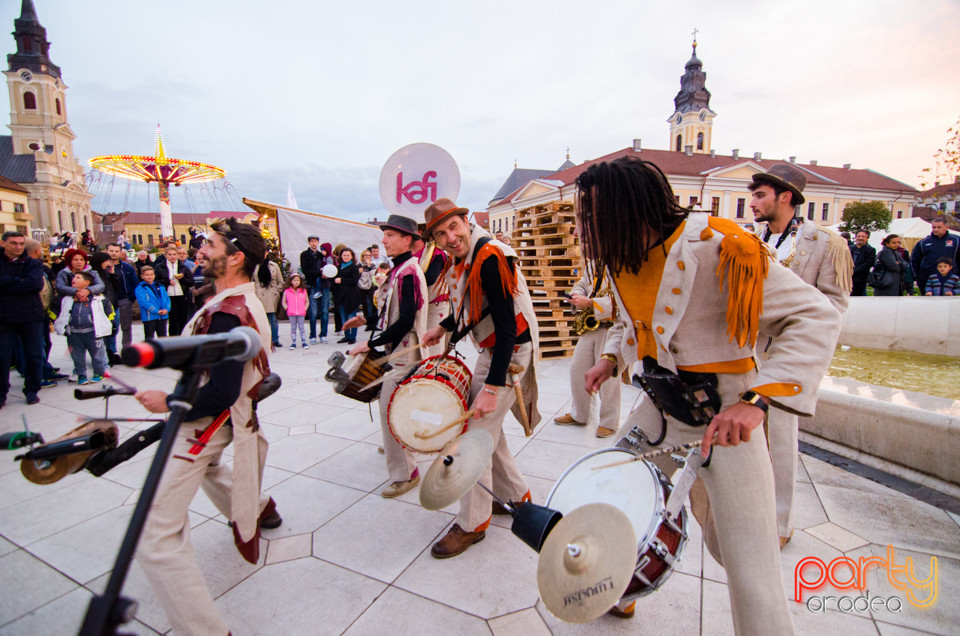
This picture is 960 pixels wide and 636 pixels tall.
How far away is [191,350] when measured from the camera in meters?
0.93

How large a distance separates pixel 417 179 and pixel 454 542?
2926mm

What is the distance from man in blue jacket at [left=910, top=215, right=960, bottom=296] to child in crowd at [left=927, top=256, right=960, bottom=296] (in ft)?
0.29

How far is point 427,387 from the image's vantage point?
7.98ft

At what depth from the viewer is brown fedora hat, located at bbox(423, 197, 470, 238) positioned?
271 centimetres

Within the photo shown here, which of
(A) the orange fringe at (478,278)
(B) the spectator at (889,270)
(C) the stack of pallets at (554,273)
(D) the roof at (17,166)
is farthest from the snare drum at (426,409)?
(D) the roof at (17,166)

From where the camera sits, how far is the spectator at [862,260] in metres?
9.39

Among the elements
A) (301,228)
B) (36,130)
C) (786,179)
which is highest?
(36,130)

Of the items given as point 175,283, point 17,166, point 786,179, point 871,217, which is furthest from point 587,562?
point 17,166

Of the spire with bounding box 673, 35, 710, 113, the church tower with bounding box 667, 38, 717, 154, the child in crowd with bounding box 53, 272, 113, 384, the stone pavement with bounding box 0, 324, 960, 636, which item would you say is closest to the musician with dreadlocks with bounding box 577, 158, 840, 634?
the stone pavement with bounding box 0, 324, 960, 636

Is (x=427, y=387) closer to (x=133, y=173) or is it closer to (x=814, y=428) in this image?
(x=814, y=428)

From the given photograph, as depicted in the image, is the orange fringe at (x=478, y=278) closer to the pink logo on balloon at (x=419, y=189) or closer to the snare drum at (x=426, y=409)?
the snare drum at (x=426, y=409)

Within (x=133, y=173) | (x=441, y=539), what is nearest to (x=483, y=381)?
(x=441, y=539)

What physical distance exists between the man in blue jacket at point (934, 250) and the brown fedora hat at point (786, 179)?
7.89m

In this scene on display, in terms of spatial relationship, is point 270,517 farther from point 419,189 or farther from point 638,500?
point 419,189
